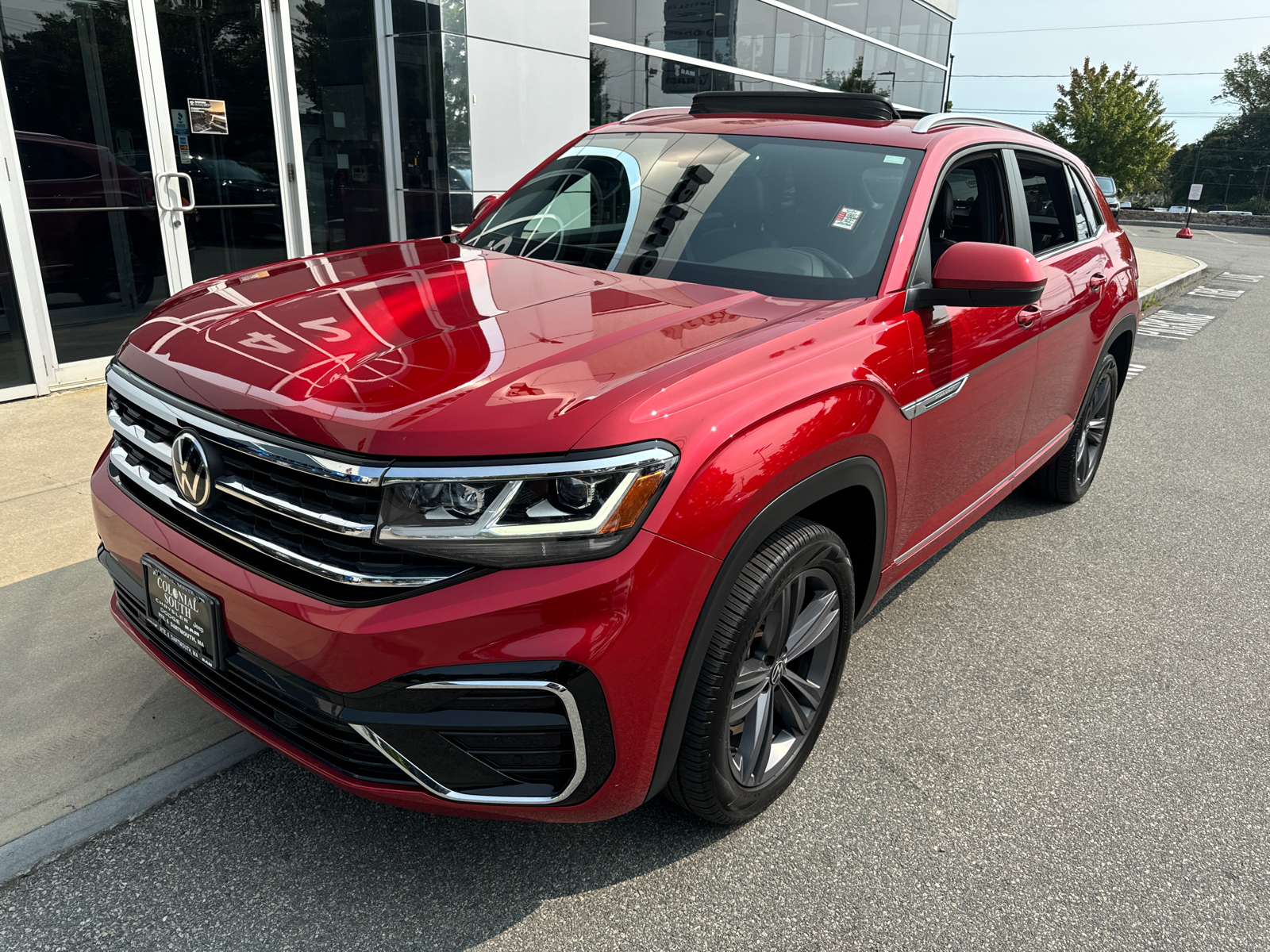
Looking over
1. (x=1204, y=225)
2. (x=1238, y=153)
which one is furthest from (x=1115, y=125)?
(x=1238, y=153)

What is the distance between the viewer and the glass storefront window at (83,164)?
19.1ft

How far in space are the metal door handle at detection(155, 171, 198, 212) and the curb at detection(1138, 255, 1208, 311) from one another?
35.2 feet

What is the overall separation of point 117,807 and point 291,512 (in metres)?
1.16

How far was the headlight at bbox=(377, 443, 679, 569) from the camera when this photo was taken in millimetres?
1789

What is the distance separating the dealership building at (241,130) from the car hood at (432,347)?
410cm

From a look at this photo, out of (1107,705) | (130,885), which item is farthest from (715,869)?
(1107,705)

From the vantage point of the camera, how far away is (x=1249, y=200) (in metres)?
72.4

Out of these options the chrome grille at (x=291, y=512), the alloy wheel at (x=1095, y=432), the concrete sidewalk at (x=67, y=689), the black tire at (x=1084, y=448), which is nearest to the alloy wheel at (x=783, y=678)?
the chrome grille at (x=291, y=512)

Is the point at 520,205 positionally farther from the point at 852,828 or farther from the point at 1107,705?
the point at 1107,705

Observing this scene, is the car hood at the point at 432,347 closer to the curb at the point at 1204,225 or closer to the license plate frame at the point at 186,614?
the license plate frame at the point at 186,614

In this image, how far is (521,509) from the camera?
1.82m

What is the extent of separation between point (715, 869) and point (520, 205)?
2571mm

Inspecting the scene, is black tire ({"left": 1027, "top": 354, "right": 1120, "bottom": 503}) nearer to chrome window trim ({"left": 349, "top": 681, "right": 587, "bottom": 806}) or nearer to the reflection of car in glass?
chrome window trim ({"left": 349, "top": 681, "right": 587, "bottom": 806})

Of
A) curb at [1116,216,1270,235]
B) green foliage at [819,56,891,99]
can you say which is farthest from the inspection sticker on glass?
curb at [1116,216,1270,235]
